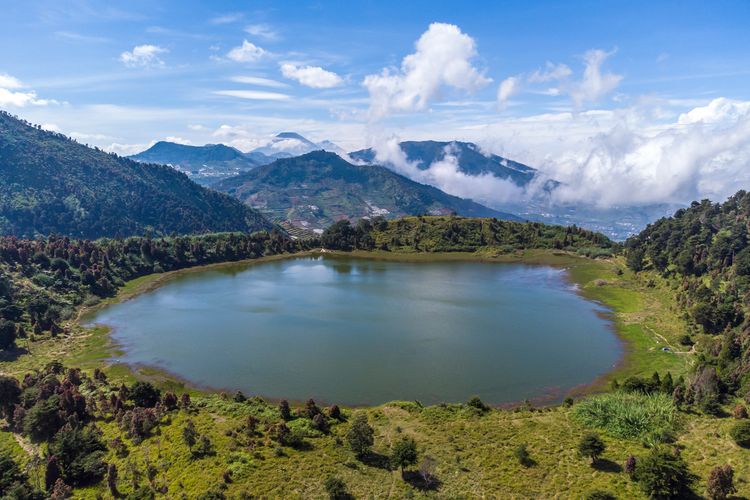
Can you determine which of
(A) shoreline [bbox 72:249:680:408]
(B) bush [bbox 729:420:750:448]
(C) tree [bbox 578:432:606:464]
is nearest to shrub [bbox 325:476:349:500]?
(A) shoreline [bbox 72:249:680:408]

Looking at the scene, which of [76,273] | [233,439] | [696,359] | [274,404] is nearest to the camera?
[233,439]

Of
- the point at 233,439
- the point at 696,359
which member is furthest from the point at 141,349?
the point at 696,359

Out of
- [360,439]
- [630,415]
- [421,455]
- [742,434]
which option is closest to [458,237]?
[630,415]

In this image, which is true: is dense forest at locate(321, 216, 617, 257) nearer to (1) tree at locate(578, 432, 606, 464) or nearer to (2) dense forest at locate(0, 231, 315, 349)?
(2) dense forest at locate(0, 231, 315, 349)

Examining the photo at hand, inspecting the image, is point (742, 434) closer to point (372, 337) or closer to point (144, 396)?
point (372, 337)

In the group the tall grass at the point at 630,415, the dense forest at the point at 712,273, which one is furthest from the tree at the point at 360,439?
the dense forest at the point at 712,273

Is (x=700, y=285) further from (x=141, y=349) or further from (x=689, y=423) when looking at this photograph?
(x=141, y=349)
